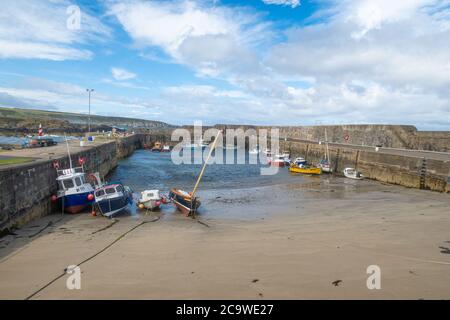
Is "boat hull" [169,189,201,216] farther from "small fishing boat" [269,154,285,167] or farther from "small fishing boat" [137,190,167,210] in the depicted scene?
"small fishing boat" [269,154,285,167]

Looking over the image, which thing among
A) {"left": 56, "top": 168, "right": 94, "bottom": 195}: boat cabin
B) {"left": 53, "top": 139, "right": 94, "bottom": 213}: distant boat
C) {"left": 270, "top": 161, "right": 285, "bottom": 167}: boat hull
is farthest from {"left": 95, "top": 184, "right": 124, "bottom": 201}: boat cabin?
{"left": 270, "top": 161, "right": 285, "bottom": 167}: boat hull

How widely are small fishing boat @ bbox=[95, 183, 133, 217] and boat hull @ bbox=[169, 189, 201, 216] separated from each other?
9.53 feet

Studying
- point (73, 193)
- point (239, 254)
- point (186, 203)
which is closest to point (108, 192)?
point (73, 193)

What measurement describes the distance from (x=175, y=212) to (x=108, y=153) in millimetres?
25401

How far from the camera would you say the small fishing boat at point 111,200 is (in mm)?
17859

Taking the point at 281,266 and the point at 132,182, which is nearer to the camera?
the point at 281,266

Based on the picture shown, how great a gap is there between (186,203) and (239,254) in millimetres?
8308

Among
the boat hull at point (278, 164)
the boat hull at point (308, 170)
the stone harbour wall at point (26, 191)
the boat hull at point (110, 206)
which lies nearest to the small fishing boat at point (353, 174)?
the boat hull at point (308, 170)

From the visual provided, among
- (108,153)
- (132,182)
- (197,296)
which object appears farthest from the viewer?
(108,153)

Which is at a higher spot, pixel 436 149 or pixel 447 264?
pixel 436 149

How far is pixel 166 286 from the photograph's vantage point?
842 cm

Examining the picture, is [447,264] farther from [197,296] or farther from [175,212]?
[175,212]

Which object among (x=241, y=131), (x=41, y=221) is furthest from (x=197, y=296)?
(x=241, y=131)
